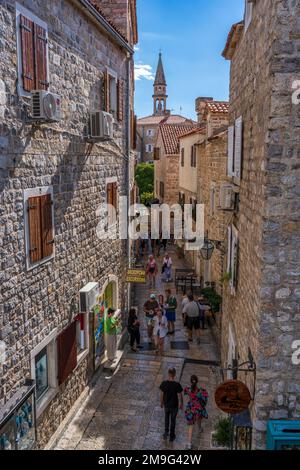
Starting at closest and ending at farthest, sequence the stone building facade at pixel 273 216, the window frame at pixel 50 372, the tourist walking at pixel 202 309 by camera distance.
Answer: the stone building facade at pixel 273 216 < the window frame at pixel 50 372 < the tourist walking at pixel 202 309

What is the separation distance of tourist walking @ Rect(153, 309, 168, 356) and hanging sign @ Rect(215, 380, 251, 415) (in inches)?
234

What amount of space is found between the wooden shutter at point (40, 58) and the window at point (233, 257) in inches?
165

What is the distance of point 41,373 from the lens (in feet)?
24.7

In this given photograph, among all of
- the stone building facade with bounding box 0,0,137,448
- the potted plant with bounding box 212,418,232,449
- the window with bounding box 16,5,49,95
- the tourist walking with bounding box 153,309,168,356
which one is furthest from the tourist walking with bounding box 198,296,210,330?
the window with bounding box 16,5,49,95

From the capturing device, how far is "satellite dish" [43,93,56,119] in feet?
20.7

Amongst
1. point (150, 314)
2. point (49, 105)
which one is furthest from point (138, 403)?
point (49, 105)

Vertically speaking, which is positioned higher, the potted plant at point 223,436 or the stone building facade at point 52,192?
the stone building facade at point 52,192

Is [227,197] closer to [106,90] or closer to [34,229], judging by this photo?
[34,229]

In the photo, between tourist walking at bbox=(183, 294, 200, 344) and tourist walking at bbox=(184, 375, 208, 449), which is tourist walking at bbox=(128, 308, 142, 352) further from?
tourist walking at bbox=(184, 375, 208, 449)

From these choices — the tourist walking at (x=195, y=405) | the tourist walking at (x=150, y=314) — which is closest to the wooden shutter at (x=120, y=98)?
the tourist walking at (x=150, y=314)

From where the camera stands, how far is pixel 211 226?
15.3 metres

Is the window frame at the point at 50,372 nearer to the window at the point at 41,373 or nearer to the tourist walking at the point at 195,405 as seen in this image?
the window at the point at 41,373

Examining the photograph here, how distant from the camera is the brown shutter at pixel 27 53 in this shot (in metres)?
6.18
